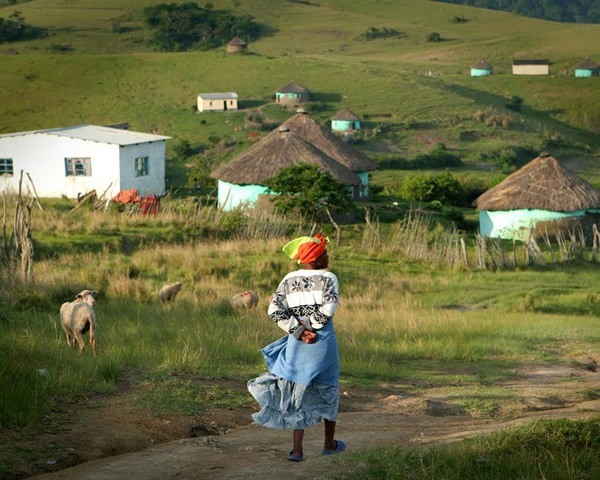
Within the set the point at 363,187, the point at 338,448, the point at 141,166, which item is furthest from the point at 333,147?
the point at 338,448

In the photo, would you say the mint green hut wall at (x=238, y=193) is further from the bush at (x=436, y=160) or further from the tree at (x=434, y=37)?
the tree at (x=434, y=37)

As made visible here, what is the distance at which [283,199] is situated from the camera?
31.9m

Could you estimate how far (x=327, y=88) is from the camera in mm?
74625

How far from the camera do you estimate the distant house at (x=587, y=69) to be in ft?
285

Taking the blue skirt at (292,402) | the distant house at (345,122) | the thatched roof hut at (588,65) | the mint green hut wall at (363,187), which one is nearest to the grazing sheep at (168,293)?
the blue skirt at (292,402)

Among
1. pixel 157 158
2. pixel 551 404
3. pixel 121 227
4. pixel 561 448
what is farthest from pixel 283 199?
pixel 561 448

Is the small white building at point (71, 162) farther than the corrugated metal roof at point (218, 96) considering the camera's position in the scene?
No

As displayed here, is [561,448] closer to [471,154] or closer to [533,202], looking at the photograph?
[533,202]

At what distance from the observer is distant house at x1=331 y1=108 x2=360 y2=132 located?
6462cm

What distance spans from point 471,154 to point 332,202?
3121 centimetres

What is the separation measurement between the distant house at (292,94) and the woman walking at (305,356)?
62558 millimetres

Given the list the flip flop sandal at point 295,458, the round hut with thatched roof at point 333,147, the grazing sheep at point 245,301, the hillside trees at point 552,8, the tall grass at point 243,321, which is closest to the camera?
the flip flop sandal at point 295,458

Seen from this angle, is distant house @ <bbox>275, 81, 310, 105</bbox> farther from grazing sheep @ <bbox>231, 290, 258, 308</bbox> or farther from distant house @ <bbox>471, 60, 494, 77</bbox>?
grazing sheep @ <bbox>231, 290, 258, 308</bbox>

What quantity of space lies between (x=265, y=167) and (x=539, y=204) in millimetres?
8994
